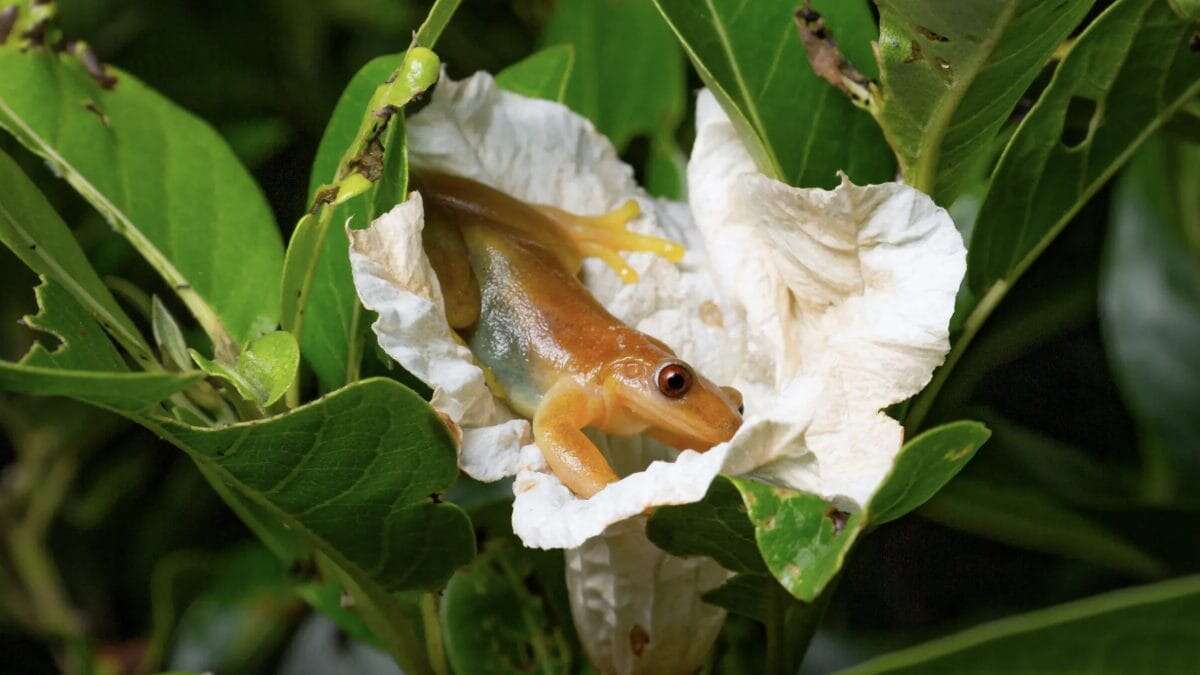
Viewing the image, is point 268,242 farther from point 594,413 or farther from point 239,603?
point 239,603

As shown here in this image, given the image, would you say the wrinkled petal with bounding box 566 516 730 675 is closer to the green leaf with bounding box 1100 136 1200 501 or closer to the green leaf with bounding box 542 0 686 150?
the green leaf with bounding box 542 0 686 150

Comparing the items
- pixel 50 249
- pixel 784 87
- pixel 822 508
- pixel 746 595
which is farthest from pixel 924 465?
pixel 50 249

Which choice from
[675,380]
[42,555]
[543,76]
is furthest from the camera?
[42,555]

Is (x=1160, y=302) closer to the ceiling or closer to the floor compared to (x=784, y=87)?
closer to the floor

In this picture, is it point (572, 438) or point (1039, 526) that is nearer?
point (572, 438)

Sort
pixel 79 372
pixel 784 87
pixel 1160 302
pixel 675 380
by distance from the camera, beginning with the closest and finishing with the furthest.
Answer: pixel 79 372
pixel 675 380
pixel 784 87
pixel 1160 302

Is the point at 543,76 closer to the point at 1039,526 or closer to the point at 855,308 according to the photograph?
the point at 855,308


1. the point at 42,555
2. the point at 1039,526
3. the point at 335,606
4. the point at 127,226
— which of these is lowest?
the point at 1039,526
